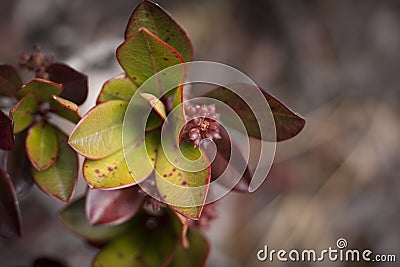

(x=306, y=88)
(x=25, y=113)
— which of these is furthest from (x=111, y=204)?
(x=306, y=88)

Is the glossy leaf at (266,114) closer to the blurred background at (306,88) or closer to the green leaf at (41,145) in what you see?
the green leaf at (41,145)

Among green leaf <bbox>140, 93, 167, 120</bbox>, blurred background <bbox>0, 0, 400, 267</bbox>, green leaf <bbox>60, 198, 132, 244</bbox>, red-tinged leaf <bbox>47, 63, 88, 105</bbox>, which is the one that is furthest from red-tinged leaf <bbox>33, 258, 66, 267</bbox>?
blurred background <bbox>0, 0, 400, 267</bbox>

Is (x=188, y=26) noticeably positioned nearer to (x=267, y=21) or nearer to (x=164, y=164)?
(x=267, y=21)

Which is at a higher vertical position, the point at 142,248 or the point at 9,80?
the point at 9,80

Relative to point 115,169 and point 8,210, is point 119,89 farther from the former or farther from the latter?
point 8,210

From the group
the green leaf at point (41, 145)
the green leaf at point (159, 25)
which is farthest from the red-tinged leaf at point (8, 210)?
the green leaf at point (159, 25)

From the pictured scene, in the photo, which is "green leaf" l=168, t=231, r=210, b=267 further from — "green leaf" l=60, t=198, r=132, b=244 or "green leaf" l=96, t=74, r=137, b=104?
"green leaf" l=96, t=74, r=137, b=104
